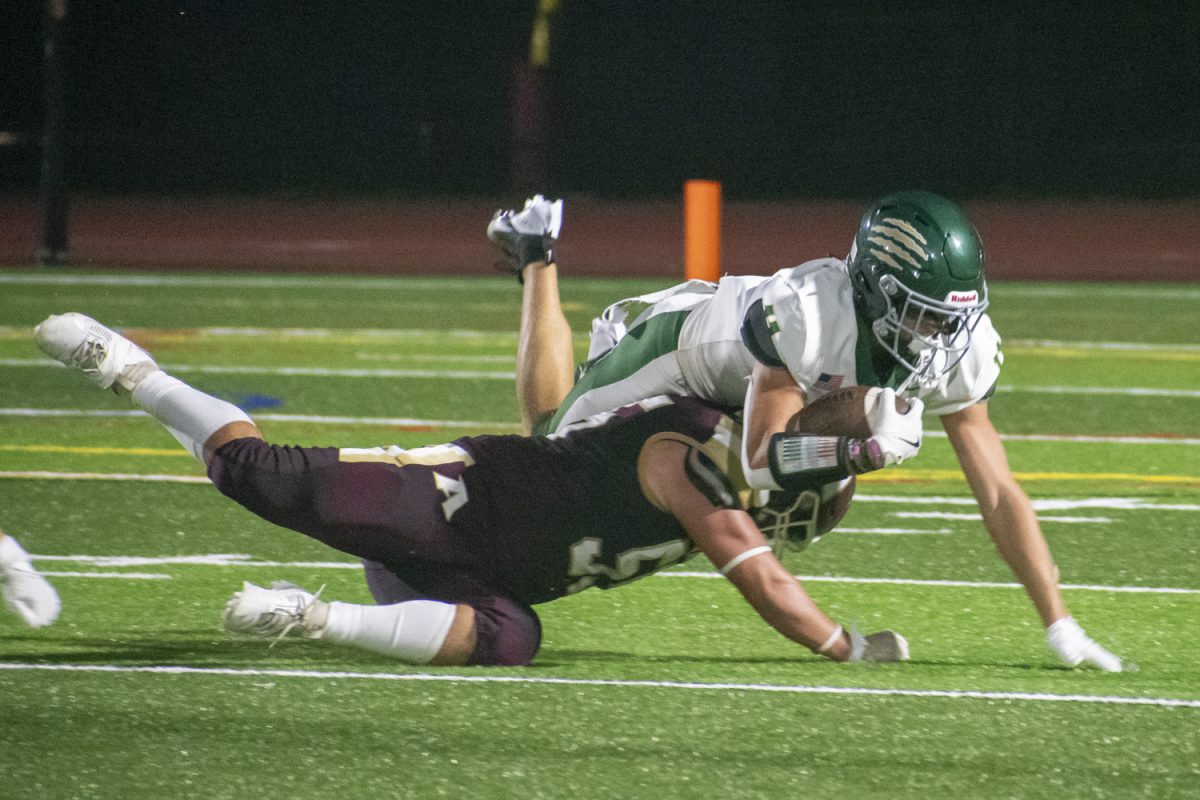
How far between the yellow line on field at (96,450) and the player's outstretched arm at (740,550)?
4.10 meters

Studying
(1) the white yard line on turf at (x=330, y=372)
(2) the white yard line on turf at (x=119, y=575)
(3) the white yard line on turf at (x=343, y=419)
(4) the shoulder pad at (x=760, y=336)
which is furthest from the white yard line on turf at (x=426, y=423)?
(4) the shoulder pad at (x=760, y=336)

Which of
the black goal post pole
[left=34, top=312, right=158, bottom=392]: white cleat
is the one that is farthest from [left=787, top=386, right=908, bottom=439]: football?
the black goal post pole

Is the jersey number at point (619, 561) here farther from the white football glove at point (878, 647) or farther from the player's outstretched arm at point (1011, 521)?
the player's outstretched arm at point (1011, 521)

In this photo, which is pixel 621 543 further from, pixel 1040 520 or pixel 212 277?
pixel 212 277

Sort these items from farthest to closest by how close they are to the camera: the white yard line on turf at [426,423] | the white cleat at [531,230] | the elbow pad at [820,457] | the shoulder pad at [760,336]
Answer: the white yard line on turf at [426,423] → the white cleat at [531,230] → the shoulder pad at [760,336] → the elbow pad at [820,457]

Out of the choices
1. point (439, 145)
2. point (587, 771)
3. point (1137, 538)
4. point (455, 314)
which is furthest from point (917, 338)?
point (439, 145)

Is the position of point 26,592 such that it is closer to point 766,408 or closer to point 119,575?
point 119,575

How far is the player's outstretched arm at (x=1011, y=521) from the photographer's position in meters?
4.95

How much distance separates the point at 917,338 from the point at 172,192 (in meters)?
22.9

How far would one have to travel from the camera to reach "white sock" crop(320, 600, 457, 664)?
4668mm

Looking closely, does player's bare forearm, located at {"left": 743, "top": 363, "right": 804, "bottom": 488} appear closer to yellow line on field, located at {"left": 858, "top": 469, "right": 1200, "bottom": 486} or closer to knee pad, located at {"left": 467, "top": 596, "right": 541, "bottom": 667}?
knee pad, located at {"left": 467, "top": 596, "right": 541, "bottom": 667}

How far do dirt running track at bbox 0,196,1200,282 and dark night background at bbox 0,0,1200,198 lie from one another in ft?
1.72

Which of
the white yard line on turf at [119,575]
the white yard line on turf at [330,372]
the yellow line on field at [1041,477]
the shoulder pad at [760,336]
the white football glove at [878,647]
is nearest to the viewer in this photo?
the shoulder pad at [760,336]

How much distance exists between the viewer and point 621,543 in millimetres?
4855
